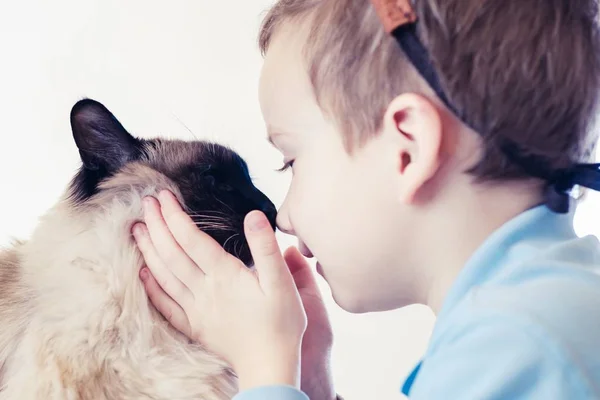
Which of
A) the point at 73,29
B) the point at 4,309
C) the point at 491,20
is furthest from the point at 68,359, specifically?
the point at 73,29

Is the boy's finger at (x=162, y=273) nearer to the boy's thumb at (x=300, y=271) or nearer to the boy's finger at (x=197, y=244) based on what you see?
the boy's finger at (x=197, y=244)

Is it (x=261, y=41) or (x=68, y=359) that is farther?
(x=261, y=41)

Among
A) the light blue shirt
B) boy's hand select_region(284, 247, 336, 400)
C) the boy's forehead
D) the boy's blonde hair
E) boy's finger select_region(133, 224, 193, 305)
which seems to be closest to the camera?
the light blue shirt

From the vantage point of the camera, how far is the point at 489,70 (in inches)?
26.3

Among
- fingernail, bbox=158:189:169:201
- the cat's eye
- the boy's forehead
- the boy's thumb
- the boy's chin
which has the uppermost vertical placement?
the boy's forehead

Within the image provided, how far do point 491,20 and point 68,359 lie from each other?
634mm

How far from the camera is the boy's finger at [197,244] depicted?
863 millimetres

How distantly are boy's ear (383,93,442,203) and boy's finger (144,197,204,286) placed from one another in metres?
0.31

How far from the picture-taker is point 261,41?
918 millimetres

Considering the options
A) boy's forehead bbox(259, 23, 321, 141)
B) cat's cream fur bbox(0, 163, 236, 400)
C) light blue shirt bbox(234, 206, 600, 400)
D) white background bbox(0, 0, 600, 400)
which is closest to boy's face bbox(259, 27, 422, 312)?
boy's forehead bbox(259, 23, 321, 141)

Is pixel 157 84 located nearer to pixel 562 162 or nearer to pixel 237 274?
pixel 237 274

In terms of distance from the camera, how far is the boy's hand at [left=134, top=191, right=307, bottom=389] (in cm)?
79

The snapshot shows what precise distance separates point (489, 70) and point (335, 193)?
220 mm

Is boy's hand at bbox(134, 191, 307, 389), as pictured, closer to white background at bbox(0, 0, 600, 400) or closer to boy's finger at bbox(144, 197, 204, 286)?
boy's finger at bbox(144, 197, 204, 286)
